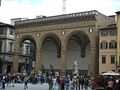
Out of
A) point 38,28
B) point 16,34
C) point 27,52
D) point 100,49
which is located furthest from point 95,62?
point 27,52

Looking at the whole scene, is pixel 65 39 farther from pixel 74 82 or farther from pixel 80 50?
pixel 74 82

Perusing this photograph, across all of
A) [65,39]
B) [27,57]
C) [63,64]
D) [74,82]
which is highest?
[65,39]

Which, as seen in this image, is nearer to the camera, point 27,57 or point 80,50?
point 80,50

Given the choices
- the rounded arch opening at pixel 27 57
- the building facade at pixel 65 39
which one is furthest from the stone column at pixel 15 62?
the rounded arch opening at pixel 27 57

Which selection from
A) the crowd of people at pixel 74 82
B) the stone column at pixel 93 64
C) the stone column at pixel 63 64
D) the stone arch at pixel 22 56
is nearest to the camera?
the crowd of people at pixel 74 82

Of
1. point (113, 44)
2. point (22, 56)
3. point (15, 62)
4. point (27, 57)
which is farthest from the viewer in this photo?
point (27, 57)

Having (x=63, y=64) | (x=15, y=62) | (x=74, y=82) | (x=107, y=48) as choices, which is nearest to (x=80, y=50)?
(x=63, y=64)

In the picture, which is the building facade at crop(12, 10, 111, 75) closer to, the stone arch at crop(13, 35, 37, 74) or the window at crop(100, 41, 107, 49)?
the stone arch at crop(13, 35, 37, 74)

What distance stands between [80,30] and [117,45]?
701cm

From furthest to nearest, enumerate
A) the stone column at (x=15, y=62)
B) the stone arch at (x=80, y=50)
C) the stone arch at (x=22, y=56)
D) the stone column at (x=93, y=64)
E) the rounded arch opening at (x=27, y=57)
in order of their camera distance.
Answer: the rounded arch opening at (x=27, y=57) < the stone arch at (x=22, y=56) < the stone column at (x=15, y=62) < the stone arch at (x=80, y=50) < the stone column at (x=93, y=64)

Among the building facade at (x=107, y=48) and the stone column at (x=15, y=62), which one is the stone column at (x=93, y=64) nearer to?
the building facade at (x=107, y=48)

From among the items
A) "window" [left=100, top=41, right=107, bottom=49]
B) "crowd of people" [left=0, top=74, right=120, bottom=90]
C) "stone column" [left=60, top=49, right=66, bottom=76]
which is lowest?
"crowd of people" [left=0, top=74, right=120, bottom=90]

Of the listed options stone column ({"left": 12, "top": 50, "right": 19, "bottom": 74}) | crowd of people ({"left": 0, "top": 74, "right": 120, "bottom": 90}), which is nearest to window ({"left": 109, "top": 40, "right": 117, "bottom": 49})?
crowd of people ({"left": 0, "top": 74, "right": 120, "bottom": 90})

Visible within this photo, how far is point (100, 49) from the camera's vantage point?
46312mm
